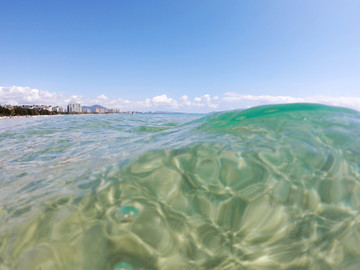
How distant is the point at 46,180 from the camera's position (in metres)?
2.75

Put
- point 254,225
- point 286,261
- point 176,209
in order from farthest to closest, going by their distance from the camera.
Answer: point 176,209, point 254,225, point 286,261

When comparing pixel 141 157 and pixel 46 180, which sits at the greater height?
pixel 141 157

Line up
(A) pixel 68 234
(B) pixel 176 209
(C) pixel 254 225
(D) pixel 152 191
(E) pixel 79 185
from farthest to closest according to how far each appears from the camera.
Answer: (E) pixel 79 185 → (D) pixel 152 191 → (B) pixel 176 209 → (C) pixel 254 225 → (A) pixel 68 234

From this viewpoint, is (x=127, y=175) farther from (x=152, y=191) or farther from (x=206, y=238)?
(x=206, y=238)

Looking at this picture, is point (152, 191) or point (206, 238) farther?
point (152, 191)

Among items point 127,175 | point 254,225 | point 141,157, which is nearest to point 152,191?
point 127,175

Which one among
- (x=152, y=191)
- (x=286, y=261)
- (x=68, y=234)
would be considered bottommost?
(x=286, y=261)

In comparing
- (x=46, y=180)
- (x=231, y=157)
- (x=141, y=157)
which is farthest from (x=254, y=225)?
(x=46, y=180)

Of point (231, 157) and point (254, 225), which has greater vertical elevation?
point (231, 157)

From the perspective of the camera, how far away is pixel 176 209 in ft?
5.82

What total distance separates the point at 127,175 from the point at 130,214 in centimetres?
70

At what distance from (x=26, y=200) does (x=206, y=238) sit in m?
2.27

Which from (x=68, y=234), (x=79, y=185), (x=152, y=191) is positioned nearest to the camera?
(x=68, y=234)

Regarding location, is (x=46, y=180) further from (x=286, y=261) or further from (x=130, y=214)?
(x=286, y=261)
